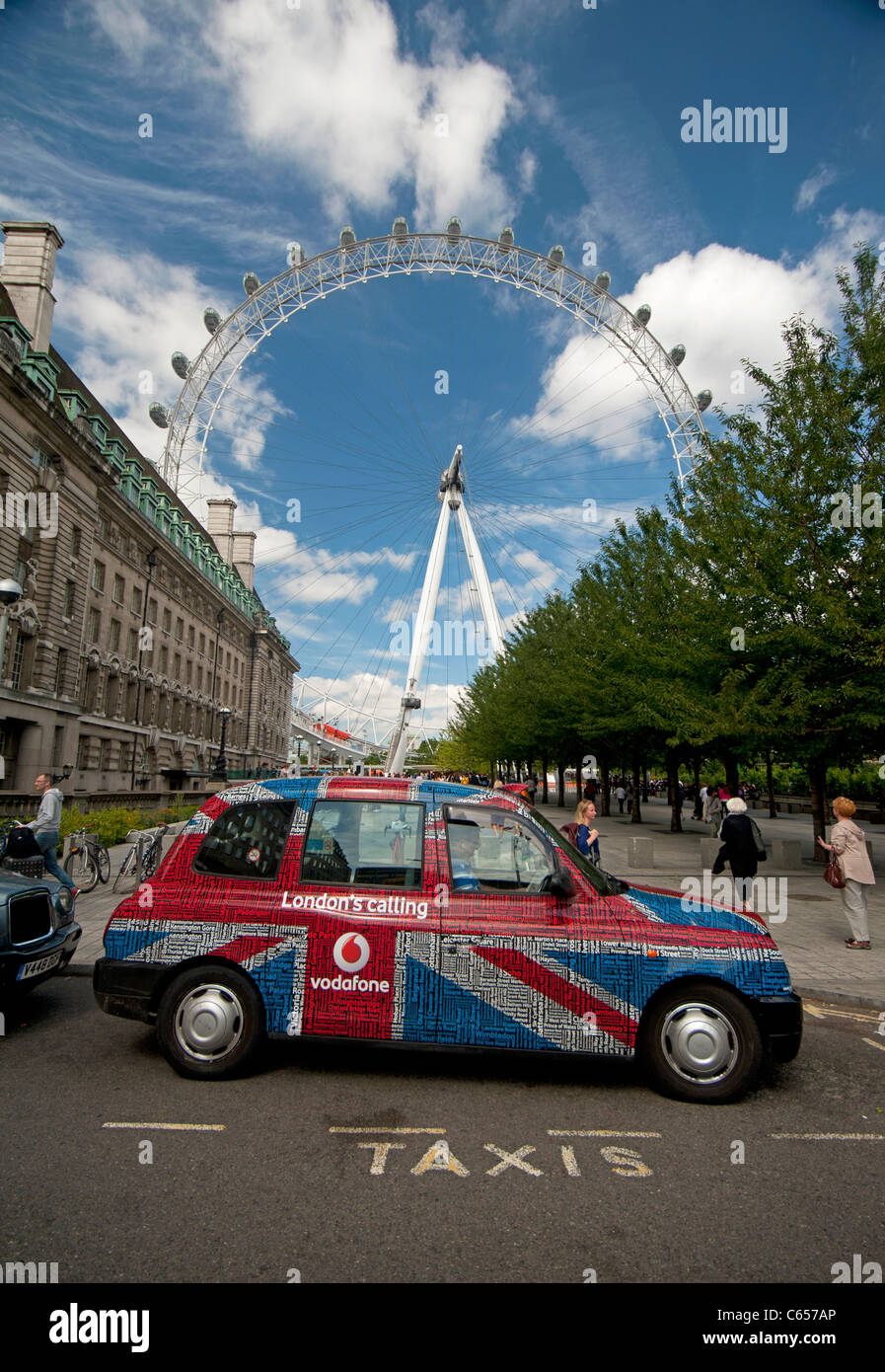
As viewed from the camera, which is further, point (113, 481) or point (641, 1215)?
point (113, 481)

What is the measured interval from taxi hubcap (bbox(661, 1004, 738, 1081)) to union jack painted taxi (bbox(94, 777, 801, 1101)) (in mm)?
10

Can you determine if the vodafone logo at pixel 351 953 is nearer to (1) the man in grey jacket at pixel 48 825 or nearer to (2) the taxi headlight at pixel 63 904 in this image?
(2) the taxi headlight at pixel 63 904

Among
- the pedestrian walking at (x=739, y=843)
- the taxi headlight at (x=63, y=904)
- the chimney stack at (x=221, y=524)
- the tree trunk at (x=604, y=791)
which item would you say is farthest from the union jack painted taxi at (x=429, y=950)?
the chimney stack at (x=221, y=524)

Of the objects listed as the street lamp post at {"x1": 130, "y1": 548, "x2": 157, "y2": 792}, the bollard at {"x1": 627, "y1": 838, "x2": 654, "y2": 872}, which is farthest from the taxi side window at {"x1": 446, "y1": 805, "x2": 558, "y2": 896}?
the street lamp post at {"x1": 130, "y1": 548, "x2": 157, "y2": 792}

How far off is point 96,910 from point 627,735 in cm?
2269

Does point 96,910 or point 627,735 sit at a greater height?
point 627,735

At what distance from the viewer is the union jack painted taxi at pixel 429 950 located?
4.83 meters

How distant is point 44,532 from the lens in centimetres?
3641

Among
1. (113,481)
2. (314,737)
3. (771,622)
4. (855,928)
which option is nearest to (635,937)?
(855,928)

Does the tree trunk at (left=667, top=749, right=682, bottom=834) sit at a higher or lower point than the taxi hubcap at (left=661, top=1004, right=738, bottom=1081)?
higher

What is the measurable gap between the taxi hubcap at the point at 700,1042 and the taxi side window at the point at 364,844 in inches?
74.7

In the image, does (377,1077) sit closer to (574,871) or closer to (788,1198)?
(574,871)

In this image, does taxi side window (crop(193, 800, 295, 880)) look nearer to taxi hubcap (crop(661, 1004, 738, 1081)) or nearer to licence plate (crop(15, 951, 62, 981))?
licence plate (crop(15, 951, 62, 981))

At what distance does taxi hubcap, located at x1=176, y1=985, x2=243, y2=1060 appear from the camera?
5.04 metres
